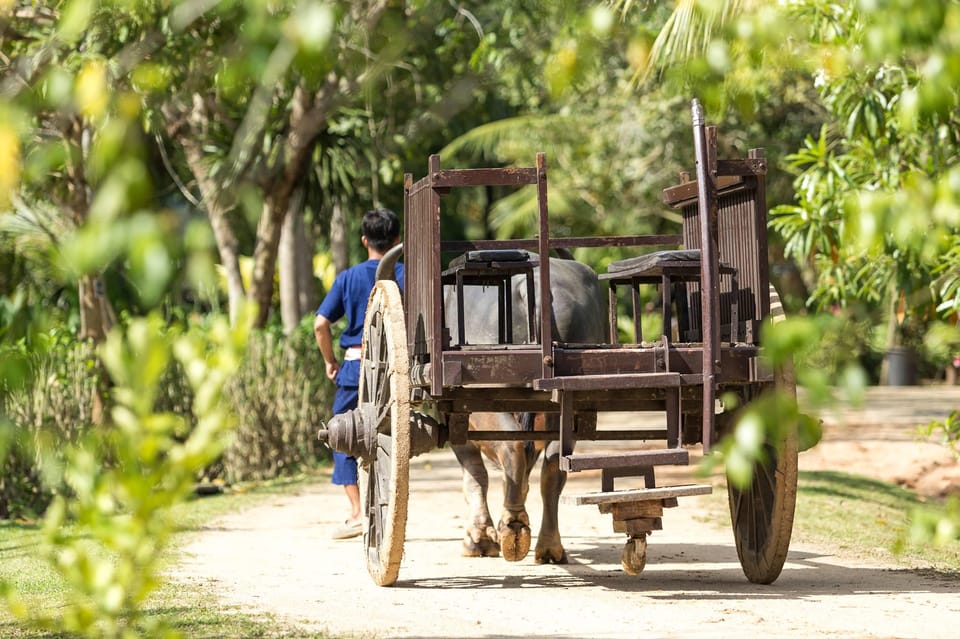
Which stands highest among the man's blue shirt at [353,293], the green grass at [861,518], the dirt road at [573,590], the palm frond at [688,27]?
the palm frond at [688,27]

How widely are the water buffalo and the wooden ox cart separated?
20 centimetres

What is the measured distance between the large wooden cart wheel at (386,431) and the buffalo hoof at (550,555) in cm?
A: 100

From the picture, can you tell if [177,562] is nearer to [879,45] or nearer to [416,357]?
[416,357]

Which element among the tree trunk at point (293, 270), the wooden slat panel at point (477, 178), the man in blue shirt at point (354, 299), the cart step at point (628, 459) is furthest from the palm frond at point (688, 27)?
the tree trunk at point (293, 270)

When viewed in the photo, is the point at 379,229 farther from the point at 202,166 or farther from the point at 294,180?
the point at 202,166

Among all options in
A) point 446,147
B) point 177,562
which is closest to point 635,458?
point 177,562

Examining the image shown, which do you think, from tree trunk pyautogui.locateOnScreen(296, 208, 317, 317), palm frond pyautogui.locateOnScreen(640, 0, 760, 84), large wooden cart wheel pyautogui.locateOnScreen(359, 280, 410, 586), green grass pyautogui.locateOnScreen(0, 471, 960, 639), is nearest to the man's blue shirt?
large wooden cart wheel pyautogui.locateOnScreen(359, 280, 410, 586)

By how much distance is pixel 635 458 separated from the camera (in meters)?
5.28

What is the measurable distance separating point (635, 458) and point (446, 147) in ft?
56.4

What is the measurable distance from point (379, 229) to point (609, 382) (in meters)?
2.79

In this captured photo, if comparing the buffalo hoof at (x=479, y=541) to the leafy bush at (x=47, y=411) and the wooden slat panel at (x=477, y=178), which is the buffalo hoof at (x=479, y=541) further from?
the leafy bush at (x=47, y=411)

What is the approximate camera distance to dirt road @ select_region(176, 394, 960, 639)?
517 centimetres

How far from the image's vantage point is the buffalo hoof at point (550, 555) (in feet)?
22.8

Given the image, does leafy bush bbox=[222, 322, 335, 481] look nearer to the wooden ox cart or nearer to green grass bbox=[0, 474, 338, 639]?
green grass bbox=[0, 474, 338, 639]
